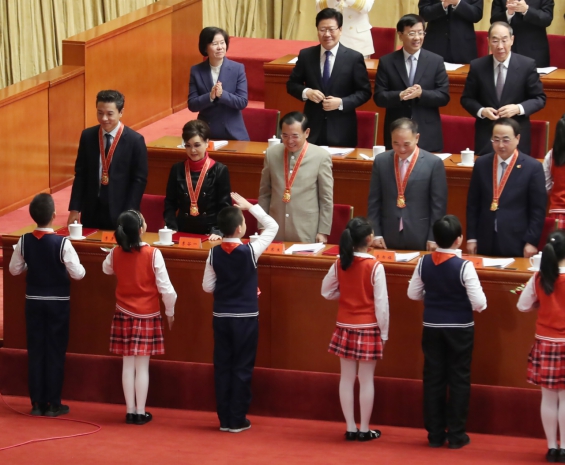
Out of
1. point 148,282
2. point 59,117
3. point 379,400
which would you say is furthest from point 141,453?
point 59,117

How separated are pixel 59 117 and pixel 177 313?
3137 millimetres

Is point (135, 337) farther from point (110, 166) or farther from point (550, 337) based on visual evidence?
point (550, 337)

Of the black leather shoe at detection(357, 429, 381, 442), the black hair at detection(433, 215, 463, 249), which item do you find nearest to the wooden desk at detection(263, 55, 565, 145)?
the black hair at detection(433, 215, 463, 249)

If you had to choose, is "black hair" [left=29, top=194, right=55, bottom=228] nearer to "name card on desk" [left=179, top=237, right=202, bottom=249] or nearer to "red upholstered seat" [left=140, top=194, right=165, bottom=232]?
"name card on desk" [left=179, top=237, right=202, bottom=249]

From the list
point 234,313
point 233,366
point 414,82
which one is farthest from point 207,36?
point 233,366

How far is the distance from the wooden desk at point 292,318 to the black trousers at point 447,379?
1.02 feet

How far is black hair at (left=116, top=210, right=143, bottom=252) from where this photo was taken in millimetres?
5223

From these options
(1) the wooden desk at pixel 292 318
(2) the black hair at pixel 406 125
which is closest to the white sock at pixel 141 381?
(1) the wooden desk at pixel 292 318

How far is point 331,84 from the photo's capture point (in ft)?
22.5

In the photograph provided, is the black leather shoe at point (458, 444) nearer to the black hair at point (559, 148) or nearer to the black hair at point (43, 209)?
the black hair at point (559, 148)

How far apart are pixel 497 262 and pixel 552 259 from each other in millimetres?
620

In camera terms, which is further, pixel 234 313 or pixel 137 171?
pixel 137 171

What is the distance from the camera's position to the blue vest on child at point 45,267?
17.7 ft

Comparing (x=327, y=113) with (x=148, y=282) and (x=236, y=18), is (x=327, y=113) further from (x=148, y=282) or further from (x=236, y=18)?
(x=236, y=18)
